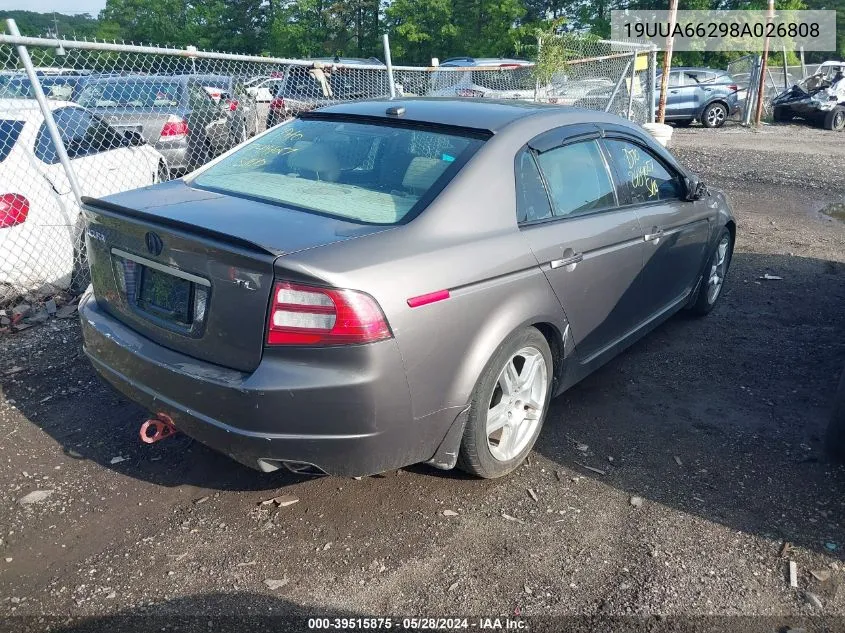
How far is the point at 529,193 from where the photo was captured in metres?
3.23

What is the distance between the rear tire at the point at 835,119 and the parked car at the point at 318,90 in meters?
15.6

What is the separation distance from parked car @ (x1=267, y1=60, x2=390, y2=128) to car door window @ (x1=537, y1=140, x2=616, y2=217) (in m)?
6.31

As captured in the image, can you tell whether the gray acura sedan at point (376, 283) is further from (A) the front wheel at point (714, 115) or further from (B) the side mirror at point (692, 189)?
(A) the front wheel at point (714, 115)

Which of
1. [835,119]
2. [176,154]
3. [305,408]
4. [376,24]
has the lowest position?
[835,119]

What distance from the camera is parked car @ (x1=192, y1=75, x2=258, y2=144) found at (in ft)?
29.4

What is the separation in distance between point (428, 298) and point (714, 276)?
362 centimetres

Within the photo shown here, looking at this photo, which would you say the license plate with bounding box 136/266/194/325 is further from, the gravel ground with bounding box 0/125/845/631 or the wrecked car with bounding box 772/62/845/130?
the wrecked car with bounding box 772/62/845/130

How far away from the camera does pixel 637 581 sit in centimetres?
263

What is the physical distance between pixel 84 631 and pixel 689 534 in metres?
2.38

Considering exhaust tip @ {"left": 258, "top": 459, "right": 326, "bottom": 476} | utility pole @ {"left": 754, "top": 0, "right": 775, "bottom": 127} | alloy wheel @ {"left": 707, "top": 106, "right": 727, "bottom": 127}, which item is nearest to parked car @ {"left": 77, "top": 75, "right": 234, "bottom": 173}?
exhaust tip @ {"left": 258, "top": 459, "right": 326, "bottom": 476}

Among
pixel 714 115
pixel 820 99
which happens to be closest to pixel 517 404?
pixel 714 115

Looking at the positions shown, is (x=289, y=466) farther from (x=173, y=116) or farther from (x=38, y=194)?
(x=173, y=116)

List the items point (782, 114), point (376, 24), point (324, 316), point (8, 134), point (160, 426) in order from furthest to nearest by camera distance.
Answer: point (376, 24) < point (782, 114) < point (8, 134) < point (160, 426) < point (324, 316)

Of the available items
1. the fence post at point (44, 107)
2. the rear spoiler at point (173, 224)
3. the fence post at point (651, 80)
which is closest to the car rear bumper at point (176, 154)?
the fence post at point (44, 107)
